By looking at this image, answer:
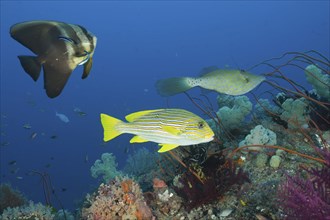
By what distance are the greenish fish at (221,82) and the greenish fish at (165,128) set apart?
67 centimetres

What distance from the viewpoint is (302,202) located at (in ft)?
8.61

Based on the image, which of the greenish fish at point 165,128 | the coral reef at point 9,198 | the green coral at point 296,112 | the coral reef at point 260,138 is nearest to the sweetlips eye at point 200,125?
the greenish fish at point 165,128

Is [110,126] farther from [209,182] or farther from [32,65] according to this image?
[209,182]

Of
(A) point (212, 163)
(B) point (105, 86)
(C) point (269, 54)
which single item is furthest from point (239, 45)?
(A) point (212, 163)

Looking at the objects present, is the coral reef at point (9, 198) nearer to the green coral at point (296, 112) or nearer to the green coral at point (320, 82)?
the green coral at point (296, 112)

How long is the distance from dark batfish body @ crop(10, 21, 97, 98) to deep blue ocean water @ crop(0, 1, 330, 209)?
175ft

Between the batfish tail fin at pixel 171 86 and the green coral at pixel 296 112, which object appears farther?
the green coral at pixel 296 112

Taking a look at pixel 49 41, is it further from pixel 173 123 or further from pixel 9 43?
pixel 9 43

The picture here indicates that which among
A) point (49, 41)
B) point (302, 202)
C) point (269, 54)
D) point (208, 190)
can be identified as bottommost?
point (269, 54)

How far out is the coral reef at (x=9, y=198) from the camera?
7789 millimetres

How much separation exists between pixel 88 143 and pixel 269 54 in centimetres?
10521

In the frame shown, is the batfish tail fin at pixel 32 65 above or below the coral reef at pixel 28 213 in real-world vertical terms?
above

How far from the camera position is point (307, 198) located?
2.63 metres

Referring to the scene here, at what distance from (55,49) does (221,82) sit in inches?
78.7
